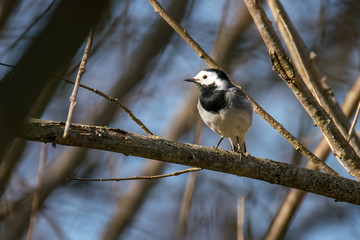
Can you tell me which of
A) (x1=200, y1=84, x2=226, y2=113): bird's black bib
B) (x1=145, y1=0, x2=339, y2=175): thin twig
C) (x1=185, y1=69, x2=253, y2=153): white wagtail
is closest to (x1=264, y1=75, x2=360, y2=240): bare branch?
(x1=185, y1=69, x2=253, y2=153): white wagtail

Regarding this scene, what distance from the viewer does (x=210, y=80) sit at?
14.4ft

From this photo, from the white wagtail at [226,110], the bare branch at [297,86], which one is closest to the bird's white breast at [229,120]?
the white wagtail at [226,110]

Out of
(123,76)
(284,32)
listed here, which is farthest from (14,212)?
(284,32)

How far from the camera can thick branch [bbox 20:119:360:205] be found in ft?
7.45

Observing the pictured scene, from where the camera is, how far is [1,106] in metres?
1.13

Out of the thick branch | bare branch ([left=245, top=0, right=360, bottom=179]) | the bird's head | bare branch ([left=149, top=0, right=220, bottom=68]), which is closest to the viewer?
the thick branch

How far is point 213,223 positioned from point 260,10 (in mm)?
3744

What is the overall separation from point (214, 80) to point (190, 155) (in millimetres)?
1886

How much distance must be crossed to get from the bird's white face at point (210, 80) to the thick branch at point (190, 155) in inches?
57.2

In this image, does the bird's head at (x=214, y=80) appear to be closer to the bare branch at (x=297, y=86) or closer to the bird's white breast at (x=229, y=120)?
the bird's white breast at (x=229, y=120)

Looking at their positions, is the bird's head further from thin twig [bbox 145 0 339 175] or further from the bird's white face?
thin twig [bbox 145 0 339 175]

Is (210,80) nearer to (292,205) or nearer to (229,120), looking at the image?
(229,120)

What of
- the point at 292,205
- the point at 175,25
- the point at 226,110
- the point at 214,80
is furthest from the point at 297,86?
the point at 214,80

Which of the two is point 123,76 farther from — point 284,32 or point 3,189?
point 284,32
